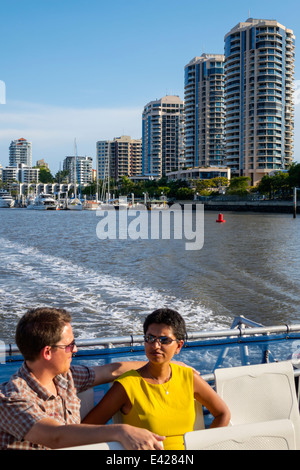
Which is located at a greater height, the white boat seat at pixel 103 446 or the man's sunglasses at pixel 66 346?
the man's sunglasses at pixel 66 346

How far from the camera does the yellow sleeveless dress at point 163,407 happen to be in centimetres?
254

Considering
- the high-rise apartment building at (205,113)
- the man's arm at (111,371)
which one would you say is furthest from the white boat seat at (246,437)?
the high-rise apartment building at (205,113)

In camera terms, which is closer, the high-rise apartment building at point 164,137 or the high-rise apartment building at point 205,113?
the high-rise apartment building at point 205,113

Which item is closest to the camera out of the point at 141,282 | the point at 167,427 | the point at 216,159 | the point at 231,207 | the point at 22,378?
the point at 22,378

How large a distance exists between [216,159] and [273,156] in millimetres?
27518

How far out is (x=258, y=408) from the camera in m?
2.95

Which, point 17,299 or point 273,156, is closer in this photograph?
point 17,299

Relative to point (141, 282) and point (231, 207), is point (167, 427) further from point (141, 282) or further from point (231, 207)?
point (231, 207)

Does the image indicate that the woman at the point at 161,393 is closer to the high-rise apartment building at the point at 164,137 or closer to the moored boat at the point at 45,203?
the moored boat at the point at 45,203

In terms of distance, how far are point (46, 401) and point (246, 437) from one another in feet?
2.87

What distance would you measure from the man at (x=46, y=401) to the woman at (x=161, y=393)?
0.23 metres

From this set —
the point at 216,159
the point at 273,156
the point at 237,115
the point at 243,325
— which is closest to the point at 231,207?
the point at 273,156

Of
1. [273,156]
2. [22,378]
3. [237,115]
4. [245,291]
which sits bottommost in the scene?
[245,291]

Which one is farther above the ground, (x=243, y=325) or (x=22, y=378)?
(x=22, y=378)
